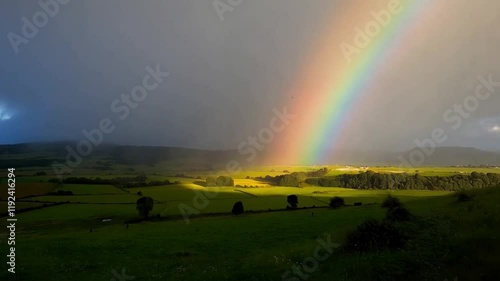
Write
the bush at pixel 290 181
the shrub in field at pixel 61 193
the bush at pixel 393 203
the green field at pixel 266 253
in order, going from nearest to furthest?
the green field at pixel 266 253 → the bush at pixel 393 203 → the shrub in field at pixel 61 193 → the bush at pixel 290 181

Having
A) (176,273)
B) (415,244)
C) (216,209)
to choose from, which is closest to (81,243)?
(176,273)

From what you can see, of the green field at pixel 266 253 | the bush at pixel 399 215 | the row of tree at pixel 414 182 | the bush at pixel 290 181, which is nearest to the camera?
the green field at pixel 266 253

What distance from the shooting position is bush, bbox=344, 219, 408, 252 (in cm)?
2053

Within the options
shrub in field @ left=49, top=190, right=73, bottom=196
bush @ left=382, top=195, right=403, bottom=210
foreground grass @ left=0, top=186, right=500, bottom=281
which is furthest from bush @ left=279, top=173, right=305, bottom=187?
bush @ left=382, top=195, right=403, bottom=210

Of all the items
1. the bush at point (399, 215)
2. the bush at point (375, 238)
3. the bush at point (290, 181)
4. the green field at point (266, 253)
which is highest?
the bush at point (290, 181)

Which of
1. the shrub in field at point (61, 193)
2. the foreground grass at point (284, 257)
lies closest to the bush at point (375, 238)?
the foreground grass at point (284, 257)

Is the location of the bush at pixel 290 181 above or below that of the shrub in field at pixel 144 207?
above

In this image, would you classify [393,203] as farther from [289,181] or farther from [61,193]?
[289,181]

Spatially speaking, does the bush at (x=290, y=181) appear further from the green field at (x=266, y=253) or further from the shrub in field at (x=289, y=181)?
the green field at (x=266, y=253)

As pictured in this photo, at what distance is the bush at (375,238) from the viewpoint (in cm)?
2053

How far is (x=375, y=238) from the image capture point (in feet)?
69.0

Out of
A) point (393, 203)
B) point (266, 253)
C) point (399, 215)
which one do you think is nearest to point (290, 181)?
point (393, 203)

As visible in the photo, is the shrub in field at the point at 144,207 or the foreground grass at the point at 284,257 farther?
the shrub in field at the point at 144,207

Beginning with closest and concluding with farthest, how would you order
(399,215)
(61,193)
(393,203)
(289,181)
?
(399,215), (393,203), (61,193), (289,181)
